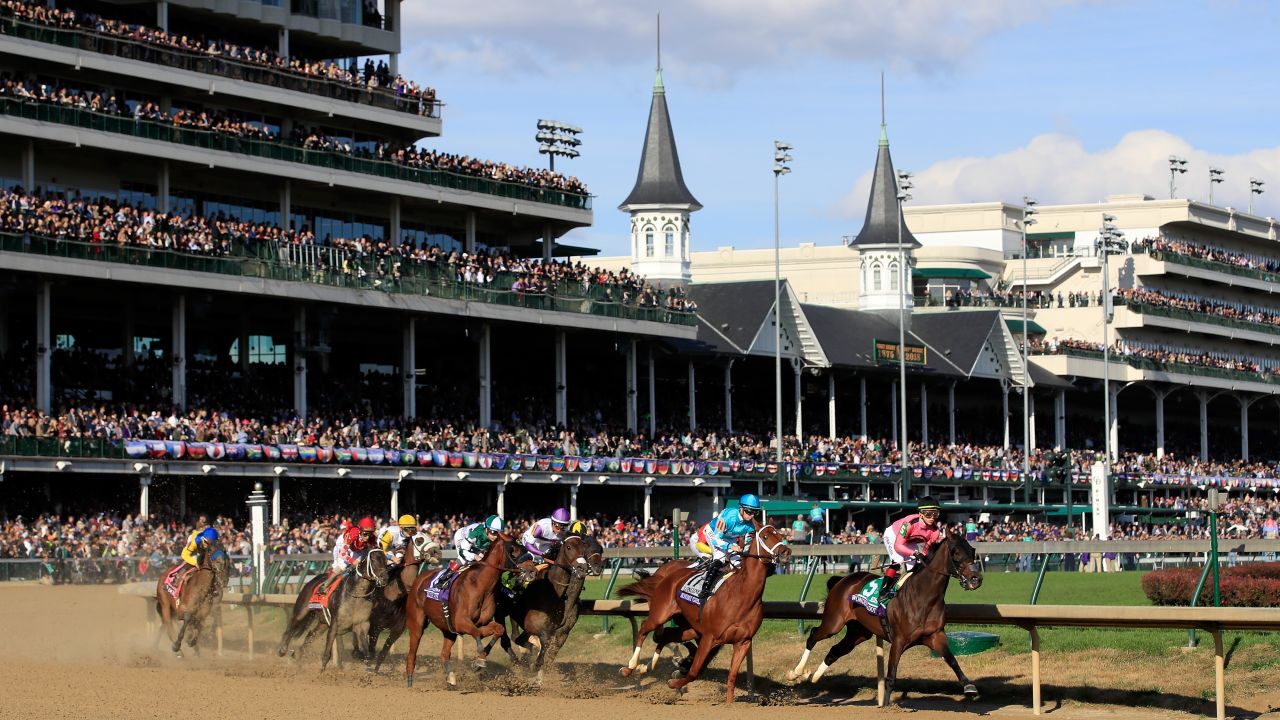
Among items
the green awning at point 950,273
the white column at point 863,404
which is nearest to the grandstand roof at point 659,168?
the white column at point 863,404

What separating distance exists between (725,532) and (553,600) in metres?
2.11

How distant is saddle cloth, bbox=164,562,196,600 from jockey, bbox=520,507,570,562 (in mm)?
5172

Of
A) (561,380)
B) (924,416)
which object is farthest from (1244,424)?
(561,380)

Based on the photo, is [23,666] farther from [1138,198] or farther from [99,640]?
[1138,198]

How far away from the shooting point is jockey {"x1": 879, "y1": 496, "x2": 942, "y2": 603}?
1745 cm

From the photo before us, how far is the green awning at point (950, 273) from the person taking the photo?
82.4 meters

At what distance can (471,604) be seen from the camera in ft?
64.7

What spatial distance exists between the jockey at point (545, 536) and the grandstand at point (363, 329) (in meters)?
20.6

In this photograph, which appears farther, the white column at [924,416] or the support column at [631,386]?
the white column at [924,416]

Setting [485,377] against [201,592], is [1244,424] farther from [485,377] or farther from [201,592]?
[201,592]

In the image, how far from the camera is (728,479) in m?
53.2

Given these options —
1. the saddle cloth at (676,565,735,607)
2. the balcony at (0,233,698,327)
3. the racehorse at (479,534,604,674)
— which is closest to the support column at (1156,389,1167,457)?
the balcony at (0,233,698,327)

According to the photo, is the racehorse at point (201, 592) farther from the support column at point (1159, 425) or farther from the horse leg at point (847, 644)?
the support column at point (1159, 425)

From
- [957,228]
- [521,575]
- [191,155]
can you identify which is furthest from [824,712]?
[957,228]
